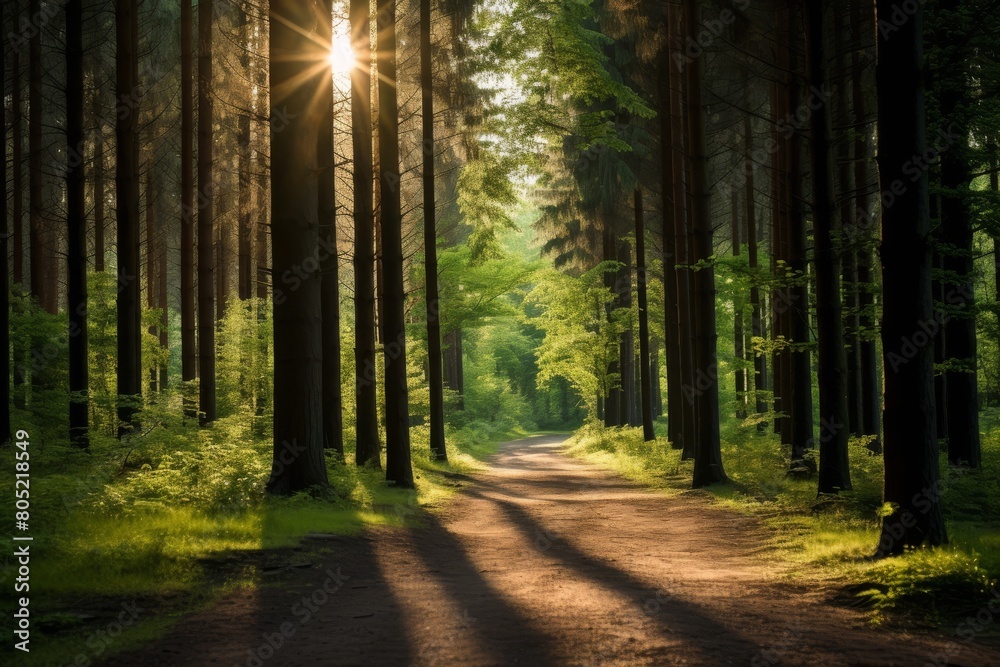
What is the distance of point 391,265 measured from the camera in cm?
1426

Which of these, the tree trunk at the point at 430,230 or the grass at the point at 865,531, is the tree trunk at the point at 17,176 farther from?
the grass at the point at 865,531

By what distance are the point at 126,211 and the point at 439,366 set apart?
874 centimetres

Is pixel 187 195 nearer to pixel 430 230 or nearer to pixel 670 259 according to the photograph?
pixel 430 230

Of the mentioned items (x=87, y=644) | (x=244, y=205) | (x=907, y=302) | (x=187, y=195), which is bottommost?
(x=87, y=644)

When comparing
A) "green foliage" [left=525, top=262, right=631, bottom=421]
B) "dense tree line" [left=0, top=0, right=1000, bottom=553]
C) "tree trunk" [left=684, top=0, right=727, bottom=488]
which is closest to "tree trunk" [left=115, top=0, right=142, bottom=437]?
"dense tree line" [left=0, top=0, right=1000, bottom=553]

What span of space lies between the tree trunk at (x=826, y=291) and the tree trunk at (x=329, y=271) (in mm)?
8639

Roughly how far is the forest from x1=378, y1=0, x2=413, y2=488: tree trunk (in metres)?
0.07

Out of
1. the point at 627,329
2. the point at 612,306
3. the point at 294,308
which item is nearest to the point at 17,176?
the point at 294,308

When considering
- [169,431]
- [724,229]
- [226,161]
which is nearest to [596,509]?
[169,431]

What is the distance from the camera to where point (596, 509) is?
12992 millimetres

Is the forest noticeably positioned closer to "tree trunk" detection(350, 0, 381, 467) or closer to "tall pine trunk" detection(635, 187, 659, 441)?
"tree trunk" detection(350, 0, 381, 467)

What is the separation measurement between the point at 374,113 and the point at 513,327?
54.3 metres

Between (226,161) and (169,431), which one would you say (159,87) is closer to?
(226,161)

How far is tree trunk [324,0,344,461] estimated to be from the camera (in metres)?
14.0
